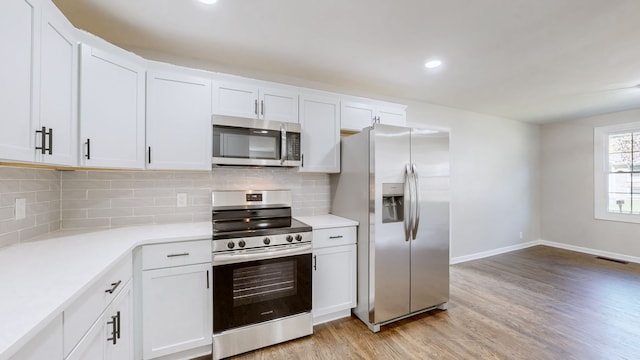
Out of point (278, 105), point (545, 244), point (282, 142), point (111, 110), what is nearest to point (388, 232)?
point (282, 142)

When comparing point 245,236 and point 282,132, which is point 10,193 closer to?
point 245,236

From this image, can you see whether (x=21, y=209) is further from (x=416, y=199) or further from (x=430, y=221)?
(x=430, y=221)

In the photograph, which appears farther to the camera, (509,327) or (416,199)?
(416,199)

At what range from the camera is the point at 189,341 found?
1995mm

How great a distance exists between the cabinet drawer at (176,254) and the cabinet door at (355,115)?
1.85m

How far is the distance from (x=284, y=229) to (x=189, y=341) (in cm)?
108

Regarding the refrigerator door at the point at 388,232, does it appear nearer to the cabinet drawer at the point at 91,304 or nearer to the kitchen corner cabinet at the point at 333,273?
the kitchen corner cabinet at the point at 333,273

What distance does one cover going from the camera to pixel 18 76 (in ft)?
4.06

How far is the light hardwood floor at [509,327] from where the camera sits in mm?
2160

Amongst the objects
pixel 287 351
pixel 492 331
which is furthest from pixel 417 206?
pixel 287 351

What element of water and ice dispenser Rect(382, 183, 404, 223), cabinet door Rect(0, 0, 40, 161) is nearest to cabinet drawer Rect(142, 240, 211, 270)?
cabinet door Rect(0, 0, 40, 161)

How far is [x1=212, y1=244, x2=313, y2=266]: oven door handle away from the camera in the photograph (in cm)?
202

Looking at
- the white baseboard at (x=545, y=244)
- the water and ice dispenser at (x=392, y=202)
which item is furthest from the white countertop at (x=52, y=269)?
the white baseboard at (x=545, y=244)

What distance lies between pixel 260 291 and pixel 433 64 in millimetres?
2726
